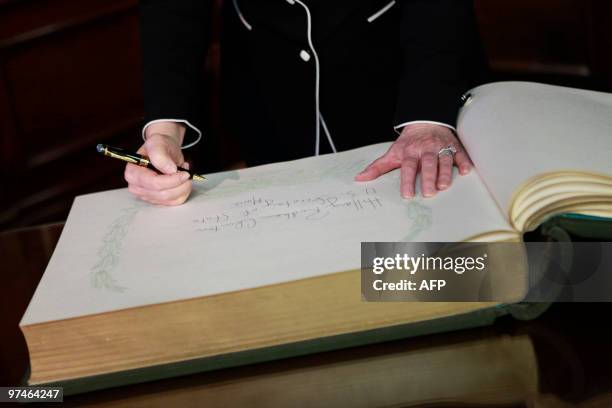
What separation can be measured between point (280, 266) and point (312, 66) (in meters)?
0.67

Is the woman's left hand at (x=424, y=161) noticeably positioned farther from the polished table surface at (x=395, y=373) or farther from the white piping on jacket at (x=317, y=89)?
the white piping on jacket at (x=317, y=89)

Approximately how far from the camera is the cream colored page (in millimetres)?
780

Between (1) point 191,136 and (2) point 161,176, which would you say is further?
(1) point 191,136

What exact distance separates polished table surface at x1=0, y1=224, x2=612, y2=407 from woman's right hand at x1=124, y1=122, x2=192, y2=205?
0.27m

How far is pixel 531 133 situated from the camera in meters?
0.85

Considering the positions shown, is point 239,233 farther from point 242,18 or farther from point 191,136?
point 242,18

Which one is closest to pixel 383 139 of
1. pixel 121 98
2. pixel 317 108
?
pixel 317 108

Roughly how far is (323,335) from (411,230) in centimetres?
15

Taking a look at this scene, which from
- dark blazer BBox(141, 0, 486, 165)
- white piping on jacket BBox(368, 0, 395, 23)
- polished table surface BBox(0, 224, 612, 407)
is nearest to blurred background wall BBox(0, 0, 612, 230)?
dark blazer BBox(141, 0, 486, 165)

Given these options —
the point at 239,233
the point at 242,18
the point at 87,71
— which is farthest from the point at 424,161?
the point at 87,71

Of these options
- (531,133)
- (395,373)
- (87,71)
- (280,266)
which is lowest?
(395,373)

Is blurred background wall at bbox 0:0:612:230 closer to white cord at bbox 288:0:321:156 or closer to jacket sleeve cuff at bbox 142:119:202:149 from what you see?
white cord at bbox 288:0:321:156

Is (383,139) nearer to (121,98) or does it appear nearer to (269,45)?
(269,45)

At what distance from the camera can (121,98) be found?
9.93 ft
